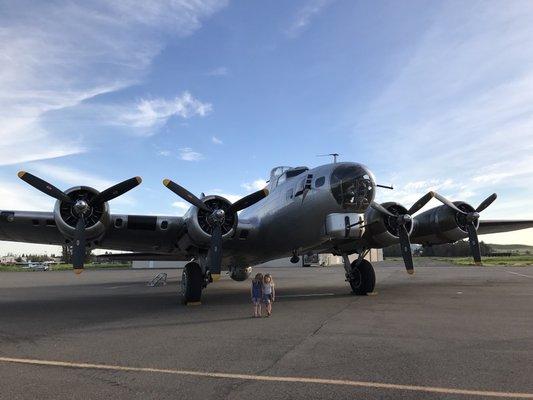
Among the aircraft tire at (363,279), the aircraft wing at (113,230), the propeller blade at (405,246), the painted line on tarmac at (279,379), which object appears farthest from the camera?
the aircraft tire at (363,279)

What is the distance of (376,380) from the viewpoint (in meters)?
5.61

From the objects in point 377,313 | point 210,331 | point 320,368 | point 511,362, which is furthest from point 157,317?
point 511,362

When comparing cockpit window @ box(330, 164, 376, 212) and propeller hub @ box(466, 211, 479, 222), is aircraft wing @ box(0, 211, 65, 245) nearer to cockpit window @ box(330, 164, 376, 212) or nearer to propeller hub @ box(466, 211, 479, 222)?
cockpit window @ box(330, 164, 376, 212)

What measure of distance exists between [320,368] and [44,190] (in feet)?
35.7

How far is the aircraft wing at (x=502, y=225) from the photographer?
22.1 metres

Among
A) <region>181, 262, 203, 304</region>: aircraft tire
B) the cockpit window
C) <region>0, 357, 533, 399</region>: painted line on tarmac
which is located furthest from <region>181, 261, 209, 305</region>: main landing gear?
<region>0, 357, 533, 399</region>: painted line on tarmac

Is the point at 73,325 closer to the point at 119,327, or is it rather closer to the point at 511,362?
the point at 119,327

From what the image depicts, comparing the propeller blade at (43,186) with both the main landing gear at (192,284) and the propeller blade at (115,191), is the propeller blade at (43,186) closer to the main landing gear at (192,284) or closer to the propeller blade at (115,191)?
the propeller blade at (115,191)

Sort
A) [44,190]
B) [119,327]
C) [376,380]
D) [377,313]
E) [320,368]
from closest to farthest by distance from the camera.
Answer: [376,380] → [320,368] → [119,327] → [377,313] → [44,190]

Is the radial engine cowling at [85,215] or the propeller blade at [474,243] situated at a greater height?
the radial engine cowling at [85,215]

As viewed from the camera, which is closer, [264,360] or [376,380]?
[376,380]

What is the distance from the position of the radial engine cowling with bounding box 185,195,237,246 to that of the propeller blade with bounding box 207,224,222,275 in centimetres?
22

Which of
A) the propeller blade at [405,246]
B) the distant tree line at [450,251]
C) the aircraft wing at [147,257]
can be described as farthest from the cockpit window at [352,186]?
the distant tree line at [450,251]

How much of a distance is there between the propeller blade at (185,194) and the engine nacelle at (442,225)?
34.0 ft
